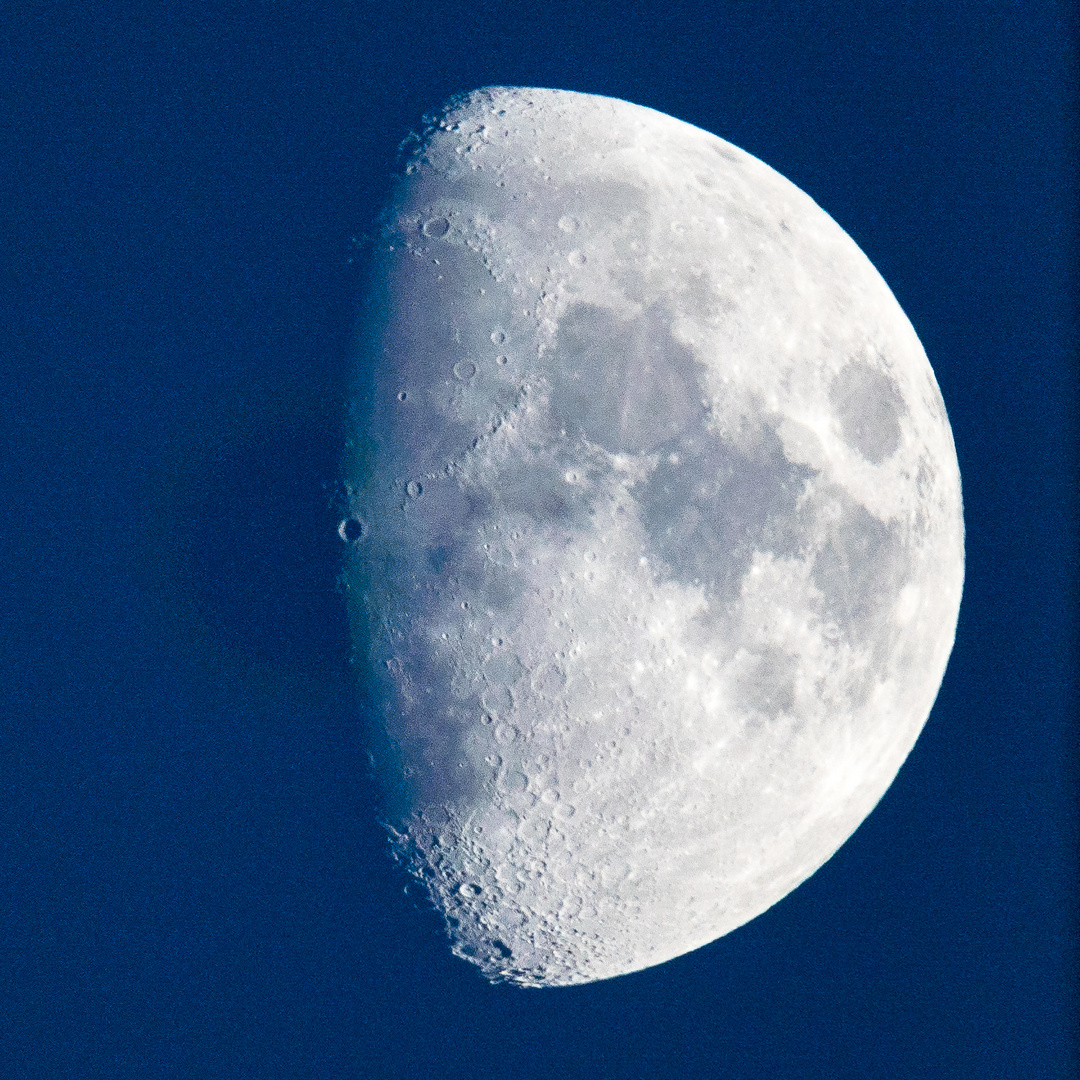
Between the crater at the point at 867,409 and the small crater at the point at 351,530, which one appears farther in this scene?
the crater at the point at 867,409

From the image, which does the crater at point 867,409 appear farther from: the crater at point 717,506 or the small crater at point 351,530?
the small crater at point 351,530

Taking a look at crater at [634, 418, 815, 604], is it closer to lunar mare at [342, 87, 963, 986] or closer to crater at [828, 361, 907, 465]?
lunar mare at [342, 87, 963, 986]

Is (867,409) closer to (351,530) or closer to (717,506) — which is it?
(717,506)

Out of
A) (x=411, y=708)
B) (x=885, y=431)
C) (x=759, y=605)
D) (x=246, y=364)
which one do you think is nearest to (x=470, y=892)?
(x=411, y=708)

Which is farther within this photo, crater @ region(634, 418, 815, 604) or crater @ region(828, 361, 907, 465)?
crater @ region(828, 361, 907, 465)

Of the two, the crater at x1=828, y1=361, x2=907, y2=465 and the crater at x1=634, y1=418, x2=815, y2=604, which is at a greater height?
the crater at x1=828, y1=361, x2=907, y2=465

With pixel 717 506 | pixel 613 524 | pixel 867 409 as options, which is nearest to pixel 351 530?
pixel 613 524

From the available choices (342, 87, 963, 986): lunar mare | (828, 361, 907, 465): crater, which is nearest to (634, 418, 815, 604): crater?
(342, 87, 963, 986): lunar mare

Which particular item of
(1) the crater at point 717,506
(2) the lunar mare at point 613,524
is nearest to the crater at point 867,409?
(2) the lunar mare at point 613,524
